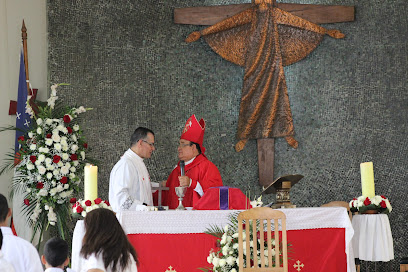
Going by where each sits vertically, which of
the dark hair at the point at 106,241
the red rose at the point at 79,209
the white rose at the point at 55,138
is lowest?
the red rose at the point at 79,209

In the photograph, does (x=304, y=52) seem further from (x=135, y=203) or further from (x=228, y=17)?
(x=135, y=203)

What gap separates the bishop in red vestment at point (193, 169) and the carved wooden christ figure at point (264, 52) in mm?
943

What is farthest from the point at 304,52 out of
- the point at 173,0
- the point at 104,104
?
the point at 104,104

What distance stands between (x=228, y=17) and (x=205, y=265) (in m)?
3.17

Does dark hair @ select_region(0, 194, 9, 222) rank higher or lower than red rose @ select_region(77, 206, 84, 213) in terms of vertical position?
higher

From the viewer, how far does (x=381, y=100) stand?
22.6ft

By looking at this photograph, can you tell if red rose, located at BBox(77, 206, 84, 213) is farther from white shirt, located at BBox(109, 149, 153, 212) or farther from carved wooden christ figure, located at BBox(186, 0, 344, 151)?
carved wooden christ figure, located at BBox(186, 0, 344, 151)

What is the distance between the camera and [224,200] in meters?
5.05

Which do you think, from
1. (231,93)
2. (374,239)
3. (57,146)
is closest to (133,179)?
(57,146)

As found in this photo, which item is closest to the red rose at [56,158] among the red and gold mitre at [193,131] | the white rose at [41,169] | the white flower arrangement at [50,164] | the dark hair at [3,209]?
the white flower arrangement at [50,164]

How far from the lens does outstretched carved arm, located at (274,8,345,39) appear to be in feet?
22.8

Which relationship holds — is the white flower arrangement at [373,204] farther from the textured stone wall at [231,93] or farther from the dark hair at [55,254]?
the dark hair at [55,254]

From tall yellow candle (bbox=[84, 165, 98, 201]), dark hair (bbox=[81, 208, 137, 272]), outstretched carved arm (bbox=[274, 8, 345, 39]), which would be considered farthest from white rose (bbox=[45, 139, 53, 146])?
outstretched carved arm (bbox=[274, 8, 345, 39])

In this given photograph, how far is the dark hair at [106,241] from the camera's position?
3188 mm
